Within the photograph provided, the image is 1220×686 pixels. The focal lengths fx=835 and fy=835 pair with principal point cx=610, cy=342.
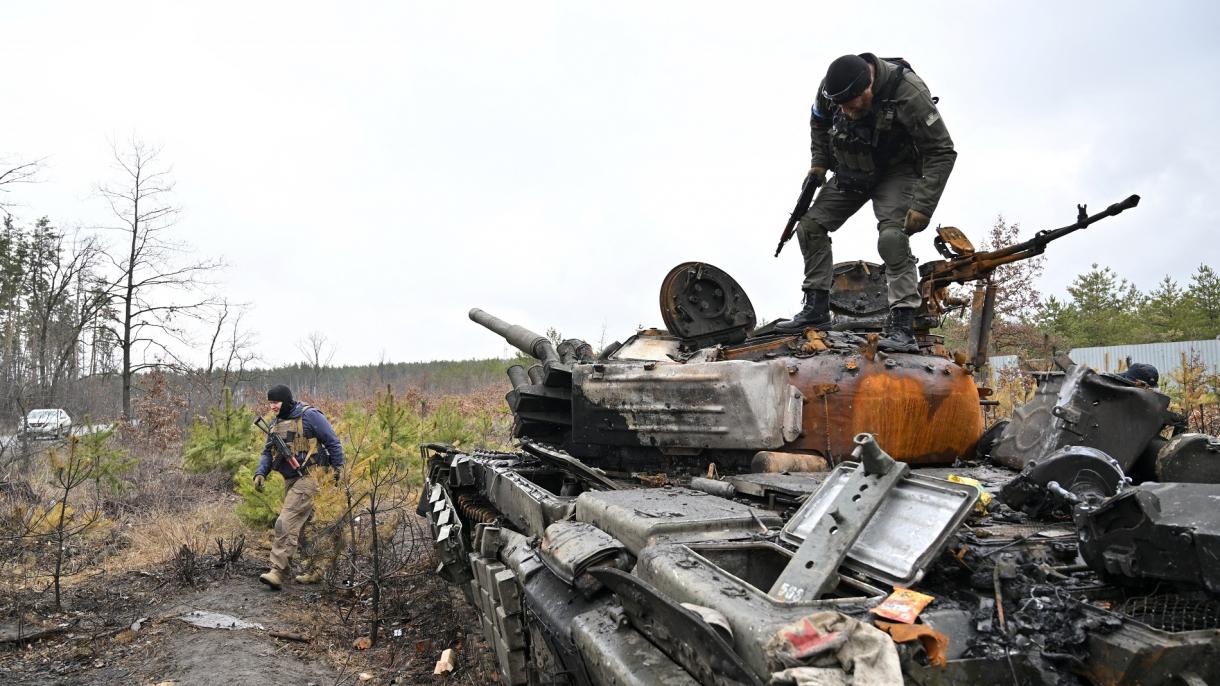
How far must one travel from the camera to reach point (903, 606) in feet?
7.85

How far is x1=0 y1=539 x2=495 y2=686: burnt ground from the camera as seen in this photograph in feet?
19.3

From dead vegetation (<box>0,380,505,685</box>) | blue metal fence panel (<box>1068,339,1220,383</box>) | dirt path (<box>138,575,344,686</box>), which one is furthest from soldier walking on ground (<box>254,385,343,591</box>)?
blue metal fence panel (<box>1068,339,1220,383</box>)

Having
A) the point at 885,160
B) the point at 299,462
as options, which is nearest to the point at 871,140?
the point at 885,160

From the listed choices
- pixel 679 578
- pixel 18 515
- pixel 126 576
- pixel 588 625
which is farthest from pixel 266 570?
pixel 679 578

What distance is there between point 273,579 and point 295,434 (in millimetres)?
1497

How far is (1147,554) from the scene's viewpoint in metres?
2.39

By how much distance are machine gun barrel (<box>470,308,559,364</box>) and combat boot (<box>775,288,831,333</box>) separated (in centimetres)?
215

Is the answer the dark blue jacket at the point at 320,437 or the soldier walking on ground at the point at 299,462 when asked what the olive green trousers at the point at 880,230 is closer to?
the soldier walking on ground at the point at 299,462

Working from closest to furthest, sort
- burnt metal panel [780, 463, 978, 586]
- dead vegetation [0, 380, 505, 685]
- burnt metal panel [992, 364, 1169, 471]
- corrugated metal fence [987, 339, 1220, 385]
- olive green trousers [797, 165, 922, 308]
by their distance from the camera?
burnt metal panel [780, 463, 978, 586] < burnt metal panel [992, 364, 1169, 471] < olive green trousers [797, 165, 922, 308] < dead vegetation [0, 380, 505, 685] < corrugated metal fence [987, 339, 1220, 385]

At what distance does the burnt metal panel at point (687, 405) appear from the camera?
4.60 m

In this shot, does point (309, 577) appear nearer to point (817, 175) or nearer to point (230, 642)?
point (230, 642)

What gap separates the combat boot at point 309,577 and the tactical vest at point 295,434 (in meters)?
1.18

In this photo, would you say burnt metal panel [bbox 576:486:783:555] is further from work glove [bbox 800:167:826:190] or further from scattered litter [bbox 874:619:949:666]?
work glove [bbox 800:167:826:190]

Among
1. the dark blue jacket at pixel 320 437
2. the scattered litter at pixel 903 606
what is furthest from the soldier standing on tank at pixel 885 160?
the dark blue jacket at pixel 320 437
